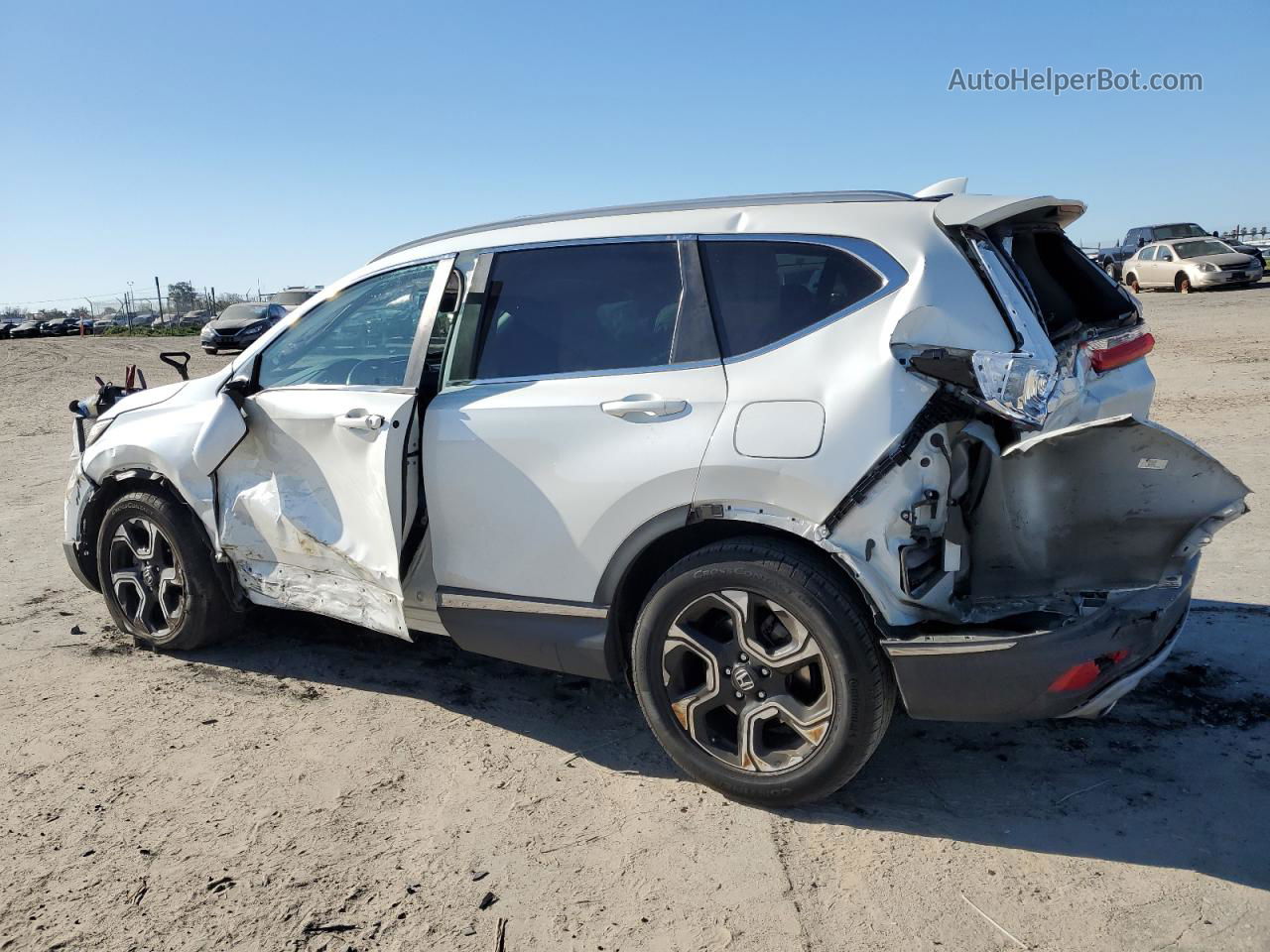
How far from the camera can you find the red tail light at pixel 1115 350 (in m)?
3.60

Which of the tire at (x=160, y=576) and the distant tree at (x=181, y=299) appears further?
the distant tree at (x=181, y=299)

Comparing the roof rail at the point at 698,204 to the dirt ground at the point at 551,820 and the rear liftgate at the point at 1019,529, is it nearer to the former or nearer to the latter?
the rear liftgate at the point at 1019,529

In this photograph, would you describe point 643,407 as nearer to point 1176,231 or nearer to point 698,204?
point 698,204

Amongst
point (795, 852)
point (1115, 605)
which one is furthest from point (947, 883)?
point (1115, 605)

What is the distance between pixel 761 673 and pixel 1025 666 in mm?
821

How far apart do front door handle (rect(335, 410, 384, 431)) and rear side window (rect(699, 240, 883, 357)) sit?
55.2 inches

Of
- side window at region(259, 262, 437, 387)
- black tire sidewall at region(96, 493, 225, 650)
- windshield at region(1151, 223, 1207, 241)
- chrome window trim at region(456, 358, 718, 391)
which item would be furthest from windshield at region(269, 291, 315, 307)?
windshield at region(1151, 223, 1207, 241)

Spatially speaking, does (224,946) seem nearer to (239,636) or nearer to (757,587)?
(757,587)

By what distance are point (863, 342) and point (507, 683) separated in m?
2.33

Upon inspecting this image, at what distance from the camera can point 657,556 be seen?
3.63 metres

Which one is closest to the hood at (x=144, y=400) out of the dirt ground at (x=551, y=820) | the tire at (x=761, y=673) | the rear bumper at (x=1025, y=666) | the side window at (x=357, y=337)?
the side window at (x=357, y=337)

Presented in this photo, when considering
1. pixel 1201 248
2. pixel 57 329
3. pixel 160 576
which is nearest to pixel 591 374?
pixel 160 576

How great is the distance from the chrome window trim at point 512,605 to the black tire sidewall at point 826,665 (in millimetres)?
229

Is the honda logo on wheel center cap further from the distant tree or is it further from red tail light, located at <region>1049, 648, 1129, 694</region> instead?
the distant tree
